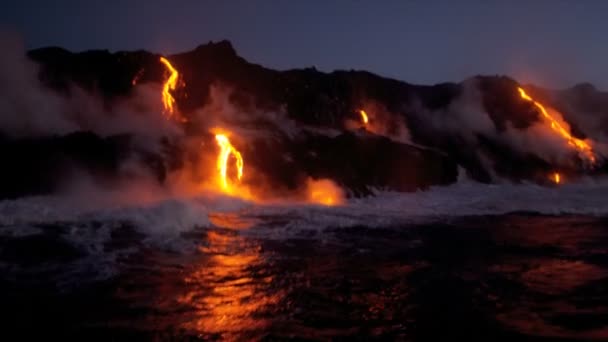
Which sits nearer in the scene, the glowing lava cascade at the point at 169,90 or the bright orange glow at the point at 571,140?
the glowing lava cascade at the point at 169,90

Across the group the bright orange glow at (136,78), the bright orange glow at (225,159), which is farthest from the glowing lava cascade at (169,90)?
the bright orange glow at (225,159)

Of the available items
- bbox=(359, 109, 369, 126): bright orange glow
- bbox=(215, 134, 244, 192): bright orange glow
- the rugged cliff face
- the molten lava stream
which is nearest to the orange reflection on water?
the rugged cliff face

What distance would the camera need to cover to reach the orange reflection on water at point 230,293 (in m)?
6.56

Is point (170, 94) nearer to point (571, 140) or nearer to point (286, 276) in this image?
point (286, 276)

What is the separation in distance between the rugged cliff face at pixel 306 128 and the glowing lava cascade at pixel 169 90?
1.29 ft

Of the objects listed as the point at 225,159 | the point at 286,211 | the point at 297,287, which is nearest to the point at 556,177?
the point at 225,159

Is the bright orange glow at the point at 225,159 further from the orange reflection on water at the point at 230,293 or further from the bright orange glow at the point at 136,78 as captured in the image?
the orange reflection on water at the point at 230,293

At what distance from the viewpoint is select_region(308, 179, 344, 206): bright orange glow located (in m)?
22.4

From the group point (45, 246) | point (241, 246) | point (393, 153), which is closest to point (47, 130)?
point (45, 246)

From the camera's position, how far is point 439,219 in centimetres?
1803

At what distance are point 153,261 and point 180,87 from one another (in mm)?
18137

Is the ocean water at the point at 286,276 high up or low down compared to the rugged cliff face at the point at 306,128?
Answer: down

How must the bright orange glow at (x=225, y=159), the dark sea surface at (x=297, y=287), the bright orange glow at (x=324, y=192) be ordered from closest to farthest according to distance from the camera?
the dark sea surface at (x=297, y=287), the bright orange glow at (x=225, y=159), the bright orange glow at (x=324, y=192)

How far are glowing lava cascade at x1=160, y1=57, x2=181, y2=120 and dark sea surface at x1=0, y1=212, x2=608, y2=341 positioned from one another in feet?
37.0
